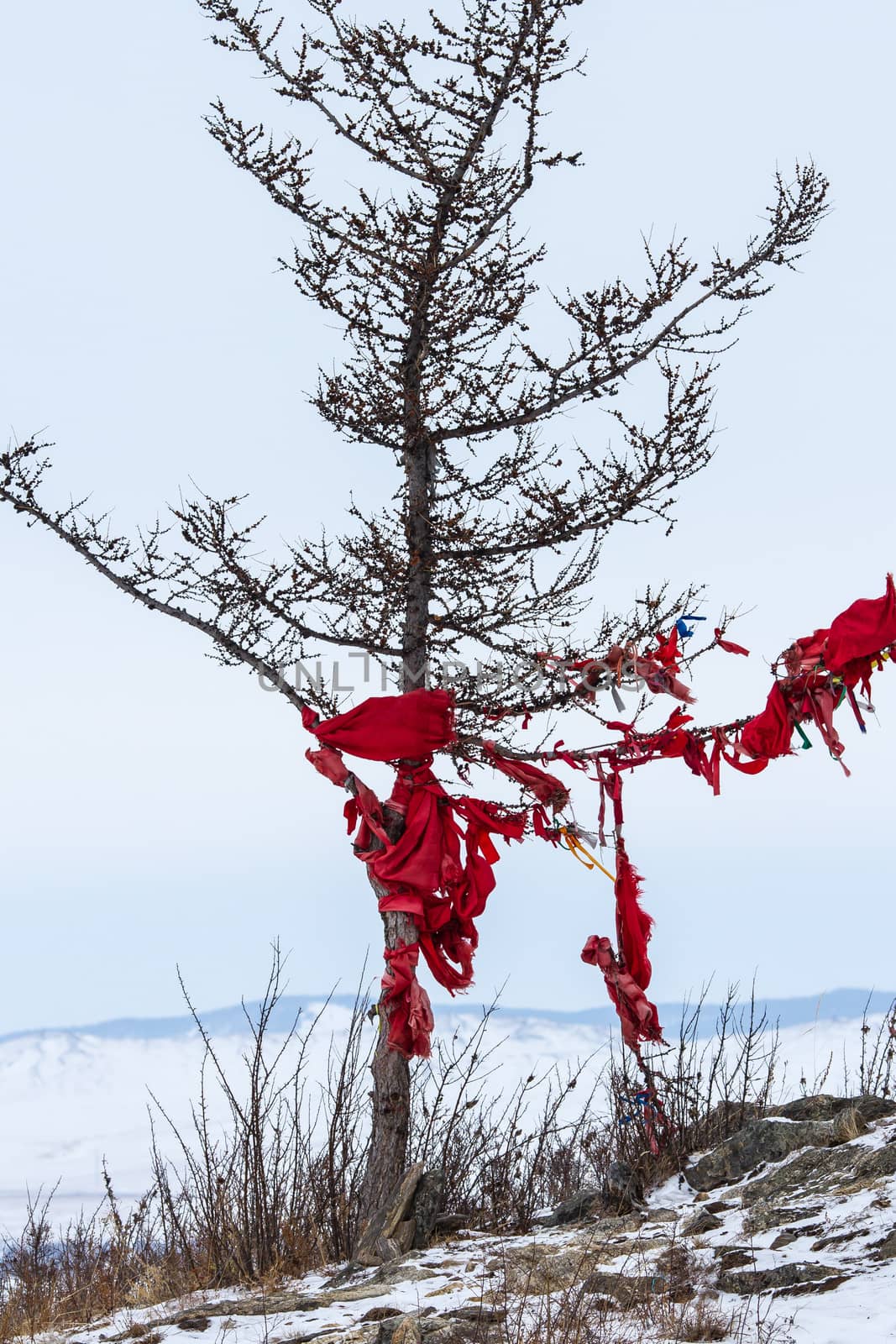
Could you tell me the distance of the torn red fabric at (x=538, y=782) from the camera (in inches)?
259

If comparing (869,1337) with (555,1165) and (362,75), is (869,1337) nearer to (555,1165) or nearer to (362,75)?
(555,1165)

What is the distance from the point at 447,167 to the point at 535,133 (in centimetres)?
62

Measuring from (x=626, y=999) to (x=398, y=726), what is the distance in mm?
1812

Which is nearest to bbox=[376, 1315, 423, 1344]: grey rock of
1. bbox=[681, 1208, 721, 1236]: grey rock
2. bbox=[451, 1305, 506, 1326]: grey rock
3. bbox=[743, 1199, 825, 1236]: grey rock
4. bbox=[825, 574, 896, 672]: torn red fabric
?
bbox=[451, 1305, 506, 1326]: grey rock

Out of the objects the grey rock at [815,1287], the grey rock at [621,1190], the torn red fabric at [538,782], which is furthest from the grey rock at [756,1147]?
the torn red fabric at [538,782]

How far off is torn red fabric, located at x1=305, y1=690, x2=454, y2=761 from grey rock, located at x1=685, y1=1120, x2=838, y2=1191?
256 cm

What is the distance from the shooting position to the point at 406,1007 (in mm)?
→ 6633

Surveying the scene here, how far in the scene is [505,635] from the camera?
7.12 meters

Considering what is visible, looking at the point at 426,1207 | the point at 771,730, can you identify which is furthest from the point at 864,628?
the point at 426,1207

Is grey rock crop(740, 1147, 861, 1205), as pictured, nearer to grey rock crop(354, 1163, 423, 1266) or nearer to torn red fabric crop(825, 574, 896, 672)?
grey rock crop(354, 1163, 423, 1266)

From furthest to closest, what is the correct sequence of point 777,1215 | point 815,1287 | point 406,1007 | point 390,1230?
point 406,1007
point 390,1230
point 777,1215
point 815,1287

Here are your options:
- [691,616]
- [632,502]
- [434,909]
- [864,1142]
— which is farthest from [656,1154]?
[632,502]

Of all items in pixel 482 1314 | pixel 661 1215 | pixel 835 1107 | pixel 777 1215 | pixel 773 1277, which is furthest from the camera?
pixel 835 1107

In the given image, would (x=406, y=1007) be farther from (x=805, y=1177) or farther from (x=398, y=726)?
(x=805, y=1177)
